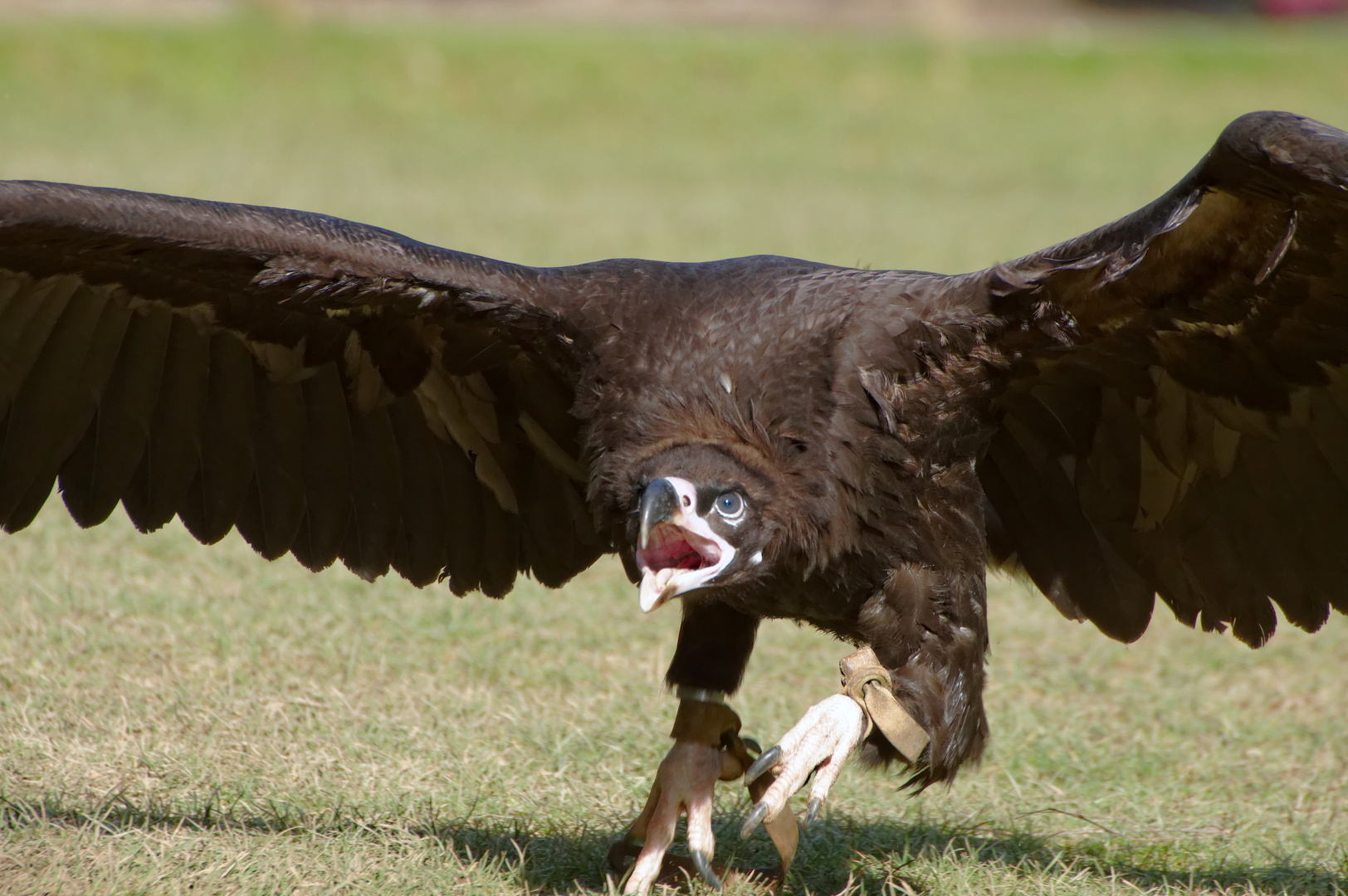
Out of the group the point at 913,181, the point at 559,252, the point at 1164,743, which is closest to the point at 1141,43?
the point at 913,181

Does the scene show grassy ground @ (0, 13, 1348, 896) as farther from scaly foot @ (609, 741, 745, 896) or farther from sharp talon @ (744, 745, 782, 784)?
sharp talon @ (744, 745, 782, 784)

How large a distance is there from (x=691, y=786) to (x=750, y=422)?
38.5 inches

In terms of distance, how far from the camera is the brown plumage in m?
3.47

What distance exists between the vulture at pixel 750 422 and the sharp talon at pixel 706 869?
0.21 ft

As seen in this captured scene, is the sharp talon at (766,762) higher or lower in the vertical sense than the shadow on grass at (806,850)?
higher

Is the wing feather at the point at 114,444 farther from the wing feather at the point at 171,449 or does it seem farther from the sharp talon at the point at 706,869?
the sharp talon at the point at 706,869

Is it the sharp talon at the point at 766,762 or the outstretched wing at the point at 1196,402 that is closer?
the outstretched wing at the point at 1196,402

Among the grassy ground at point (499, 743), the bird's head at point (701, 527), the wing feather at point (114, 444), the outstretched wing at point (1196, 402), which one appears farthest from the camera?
the wing feather at point (114, 444)

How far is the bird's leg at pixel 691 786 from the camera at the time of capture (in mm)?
3740

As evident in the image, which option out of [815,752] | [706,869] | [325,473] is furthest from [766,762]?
[325,473]

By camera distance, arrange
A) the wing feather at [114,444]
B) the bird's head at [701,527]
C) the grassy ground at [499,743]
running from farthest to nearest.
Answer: the wing feather at [114,444] < the grassy ground at [499,743] < the bird's head at [701,527]

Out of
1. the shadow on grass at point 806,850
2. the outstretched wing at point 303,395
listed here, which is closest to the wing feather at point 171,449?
the outstretched wing at point 303,395

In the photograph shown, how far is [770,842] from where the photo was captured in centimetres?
417

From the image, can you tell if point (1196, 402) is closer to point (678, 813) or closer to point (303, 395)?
point (678, 813)
